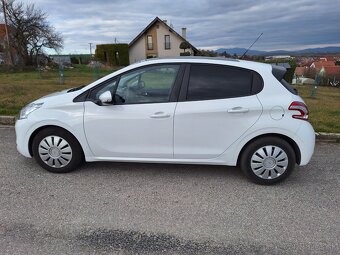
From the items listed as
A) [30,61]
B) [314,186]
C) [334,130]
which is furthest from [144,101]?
[30,61]

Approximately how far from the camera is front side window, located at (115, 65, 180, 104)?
3.92 metres

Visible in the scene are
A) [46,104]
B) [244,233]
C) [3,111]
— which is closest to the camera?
[244,233]

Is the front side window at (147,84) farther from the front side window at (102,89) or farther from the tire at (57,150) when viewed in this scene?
the tire at (57,150)

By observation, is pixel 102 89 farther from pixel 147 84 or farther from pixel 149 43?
pixel 149 43

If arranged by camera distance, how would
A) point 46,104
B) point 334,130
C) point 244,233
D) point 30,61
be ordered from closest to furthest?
point 244,233 < point 46,104 < point 334,130 < point 30,61

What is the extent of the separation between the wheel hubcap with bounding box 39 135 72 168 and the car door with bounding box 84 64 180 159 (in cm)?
35

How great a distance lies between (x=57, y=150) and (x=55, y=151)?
3 centimetres

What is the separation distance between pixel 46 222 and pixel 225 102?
7.92ft

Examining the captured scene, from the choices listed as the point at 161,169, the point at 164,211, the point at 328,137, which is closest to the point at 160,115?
the point at 161,169

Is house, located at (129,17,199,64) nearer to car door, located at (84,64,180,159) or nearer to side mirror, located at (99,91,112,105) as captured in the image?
car door, located at (84,64,180,159)

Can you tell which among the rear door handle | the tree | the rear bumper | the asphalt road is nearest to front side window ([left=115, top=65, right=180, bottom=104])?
the rear door handle

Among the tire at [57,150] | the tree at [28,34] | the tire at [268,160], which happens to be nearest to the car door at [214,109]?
the tire at [268,160]

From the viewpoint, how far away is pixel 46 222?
10.1 ft

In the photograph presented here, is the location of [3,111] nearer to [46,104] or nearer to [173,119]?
[46,104]
